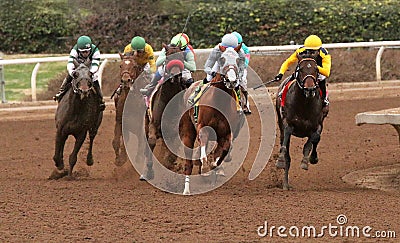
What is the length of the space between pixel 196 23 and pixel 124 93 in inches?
480

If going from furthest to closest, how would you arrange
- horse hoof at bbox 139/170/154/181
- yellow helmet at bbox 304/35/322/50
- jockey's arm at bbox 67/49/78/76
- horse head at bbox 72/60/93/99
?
jockey's arm at bbox 67/49/78/76 < horse hoof at bbox 139/170/154/181 < horse head at bbox 72/60/93/99 < yellow helmet at bbox 304/35/322/50

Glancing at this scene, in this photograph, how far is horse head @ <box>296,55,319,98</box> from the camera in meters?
10.0

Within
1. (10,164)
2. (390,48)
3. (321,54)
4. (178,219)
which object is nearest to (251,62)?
(390,48)

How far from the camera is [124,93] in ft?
40.3

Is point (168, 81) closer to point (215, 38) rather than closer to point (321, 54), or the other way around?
point (321, 54)

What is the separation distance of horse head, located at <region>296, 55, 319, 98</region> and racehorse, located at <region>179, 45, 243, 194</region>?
0.73 m

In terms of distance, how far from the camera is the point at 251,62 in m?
20.0

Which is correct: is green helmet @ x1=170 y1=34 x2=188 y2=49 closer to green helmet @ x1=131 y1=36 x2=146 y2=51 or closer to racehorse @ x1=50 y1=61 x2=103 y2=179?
green helmet @ x1=131 y1=36 x2=146 y2=51

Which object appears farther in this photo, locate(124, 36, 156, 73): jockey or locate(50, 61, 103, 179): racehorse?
locate(124, 36, 156, 73): jockey

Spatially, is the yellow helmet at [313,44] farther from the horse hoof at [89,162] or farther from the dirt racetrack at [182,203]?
the horse hoof at [89,162]

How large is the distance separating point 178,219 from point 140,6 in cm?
1654

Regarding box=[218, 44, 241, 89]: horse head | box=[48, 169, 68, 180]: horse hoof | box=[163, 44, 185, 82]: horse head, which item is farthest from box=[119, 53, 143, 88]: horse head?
box=[218, 44, 241, 89]: horse head

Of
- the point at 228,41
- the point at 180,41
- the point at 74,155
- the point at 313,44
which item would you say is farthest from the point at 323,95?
the point at 74,155

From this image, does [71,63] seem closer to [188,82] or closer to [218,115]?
[188,82]
